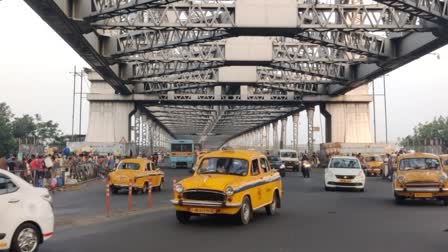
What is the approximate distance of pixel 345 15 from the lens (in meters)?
30.2

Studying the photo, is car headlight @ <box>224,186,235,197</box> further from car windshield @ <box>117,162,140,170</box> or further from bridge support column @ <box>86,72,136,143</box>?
bridge support column @ <box>86,72,136,143</box>

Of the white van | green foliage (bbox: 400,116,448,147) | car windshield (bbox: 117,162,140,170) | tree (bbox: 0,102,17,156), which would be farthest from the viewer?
green foliage (bbox: 400,116,448,147)

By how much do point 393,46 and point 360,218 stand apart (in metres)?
23.8

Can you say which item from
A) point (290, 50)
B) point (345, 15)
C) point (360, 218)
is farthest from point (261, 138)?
point (360, 218)

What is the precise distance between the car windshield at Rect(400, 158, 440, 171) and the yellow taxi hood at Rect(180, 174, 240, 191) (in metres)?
8.68

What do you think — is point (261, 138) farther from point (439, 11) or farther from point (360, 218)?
point (360, 218)

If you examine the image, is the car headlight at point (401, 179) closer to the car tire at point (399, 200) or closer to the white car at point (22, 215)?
the car tire at point (399, 200)

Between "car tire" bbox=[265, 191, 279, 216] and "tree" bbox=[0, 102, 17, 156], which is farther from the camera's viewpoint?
"tree" bbox=[0, 102, 17, 156]

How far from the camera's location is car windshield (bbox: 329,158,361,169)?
26438 millimetres

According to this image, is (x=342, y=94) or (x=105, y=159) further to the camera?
(x=342, y=94)

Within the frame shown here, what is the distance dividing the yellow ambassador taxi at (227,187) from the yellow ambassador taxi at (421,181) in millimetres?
5666

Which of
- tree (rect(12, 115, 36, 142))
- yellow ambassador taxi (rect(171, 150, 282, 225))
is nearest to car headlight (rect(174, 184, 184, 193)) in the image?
yellow ambassador taxi (rect(171, 150, 282, 225))

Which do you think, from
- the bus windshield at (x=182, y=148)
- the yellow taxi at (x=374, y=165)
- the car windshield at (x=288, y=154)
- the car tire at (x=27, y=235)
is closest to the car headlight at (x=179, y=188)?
the car tire at (x=27, y=235)

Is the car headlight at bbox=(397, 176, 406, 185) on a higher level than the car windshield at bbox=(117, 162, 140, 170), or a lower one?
lower
